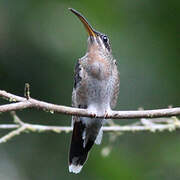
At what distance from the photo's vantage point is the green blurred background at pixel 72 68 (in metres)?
6.75

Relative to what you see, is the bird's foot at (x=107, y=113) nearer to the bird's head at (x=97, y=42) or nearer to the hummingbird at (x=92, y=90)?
the hummingbird at (x=92, y=90)

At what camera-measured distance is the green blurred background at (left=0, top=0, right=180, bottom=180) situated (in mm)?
6754

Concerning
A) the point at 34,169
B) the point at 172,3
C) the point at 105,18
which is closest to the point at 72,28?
the point at 105,18

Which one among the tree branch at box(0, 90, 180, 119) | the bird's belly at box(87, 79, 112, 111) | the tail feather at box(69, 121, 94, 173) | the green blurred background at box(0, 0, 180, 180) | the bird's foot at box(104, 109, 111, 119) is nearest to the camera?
the tree branch at box(0, 90, 180, 119)

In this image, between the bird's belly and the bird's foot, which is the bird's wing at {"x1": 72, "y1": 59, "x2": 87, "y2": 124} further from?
the bird's foot

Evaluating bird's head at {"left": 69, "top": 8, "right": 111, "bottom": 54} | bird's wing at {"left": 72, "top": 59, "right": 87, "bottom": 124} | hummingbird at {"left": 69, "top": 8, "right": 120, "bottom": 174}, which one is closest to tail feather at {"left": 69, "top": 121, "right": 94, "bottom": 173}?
hummingbird at {"left": 69, "top": 8, "right": 120, "bottom": 174}

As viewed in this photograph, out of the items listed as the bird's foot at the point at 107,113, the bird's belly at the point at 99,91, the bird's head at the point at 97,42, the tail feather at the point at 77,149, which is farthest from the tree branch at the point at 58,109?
the bird's head at the point at 97,42

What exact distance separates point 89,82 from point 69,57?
149 centimetres

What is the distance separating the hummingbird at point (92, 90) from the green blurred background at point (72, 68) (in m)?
0.91

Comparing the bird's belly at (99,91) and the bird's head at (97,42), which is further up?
the bird's head at (97,42)

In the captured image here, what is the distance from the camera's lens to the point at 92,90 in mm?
5359

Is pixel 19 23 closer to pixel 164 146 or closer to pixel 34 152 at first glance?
pixel 34 152

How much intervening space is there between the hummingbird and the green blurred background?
0.91 m

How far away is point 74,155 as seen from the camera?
5.66 metres
